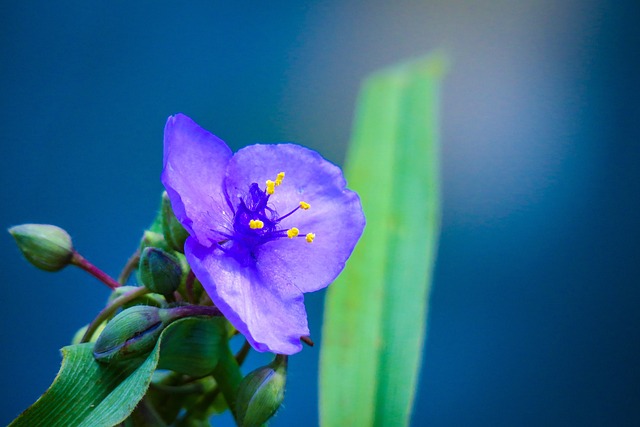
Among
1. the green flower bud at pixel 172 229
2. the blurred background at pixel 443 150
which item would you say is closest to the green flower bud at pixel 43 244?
the green flower bud at pixel 172 229

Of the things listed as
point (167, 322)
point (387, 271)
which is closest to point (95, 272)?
point (167, 322)

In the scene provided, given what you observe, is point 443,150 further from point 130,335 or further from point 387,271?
point 130,335

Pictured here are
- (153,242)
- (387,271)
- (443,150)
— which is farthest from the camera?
(443,150)

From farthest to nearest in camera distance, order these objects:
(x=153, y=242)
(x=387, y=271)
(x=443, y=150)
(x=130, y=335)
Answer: (x=443, y=150) → (x=387, y=271) → (x=153, y=242) → (x=130, y=335)

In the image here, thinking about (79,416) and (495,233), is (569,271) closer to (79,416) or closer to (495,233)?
(495,233)

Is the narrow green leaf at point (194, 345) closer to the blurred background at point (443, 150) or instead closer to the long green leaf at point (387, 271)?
the long green leaf at point (387, 271)

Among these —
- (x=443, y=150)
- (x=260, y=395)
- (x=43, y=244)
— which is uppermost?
(x=443, y=150)
